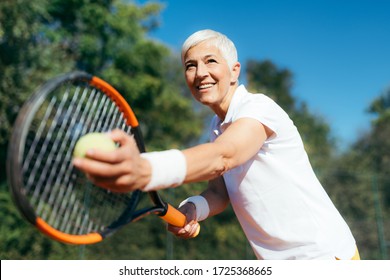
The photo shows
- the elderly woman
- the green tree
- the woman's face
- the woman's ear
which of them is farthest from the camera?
the green tree

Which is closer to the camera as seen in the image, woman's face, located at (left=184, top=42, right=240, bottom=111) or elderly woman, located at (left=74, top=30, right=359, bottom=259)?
elderly woman, located at (left=74, top=30, right=359, bottom=259)

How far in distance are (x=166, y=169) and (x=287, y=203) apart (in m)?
0.75

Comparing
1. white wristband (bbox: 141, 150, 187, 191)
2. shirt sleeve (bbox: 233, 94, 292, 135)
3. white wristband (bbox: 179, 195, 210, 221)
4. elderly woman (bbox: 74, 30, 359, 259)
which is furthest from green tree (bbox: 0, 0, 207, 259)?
white wristband (bbox: 141, 150, 187, 191)

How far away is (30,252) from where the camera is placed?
721cm

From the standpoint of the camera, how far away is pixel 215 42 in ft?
6.59

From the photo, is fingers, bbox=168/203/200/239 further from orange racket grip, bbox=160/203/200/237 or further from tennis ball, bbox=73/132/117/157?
tennis ball, bbox=73/132/117/157

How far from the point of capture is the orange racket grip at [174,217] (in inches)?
83.5

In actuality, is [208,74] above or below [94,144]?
above

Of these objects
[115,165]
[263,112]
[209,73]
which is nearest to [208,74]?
[209,73]

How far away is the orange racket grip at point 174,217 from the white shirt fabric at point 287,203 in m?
0.32

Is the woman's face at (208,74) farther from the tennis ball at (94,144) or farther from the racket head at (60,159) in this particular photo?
the tennis ball at (94,144)

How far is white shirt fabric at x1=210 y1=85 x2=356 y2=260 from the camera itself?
1.91 m

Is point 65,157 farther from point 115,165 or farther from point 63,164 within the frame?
point 115,165

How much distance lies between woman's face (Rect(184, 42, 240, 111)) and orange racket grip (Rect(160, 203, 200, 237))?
1.59ft
